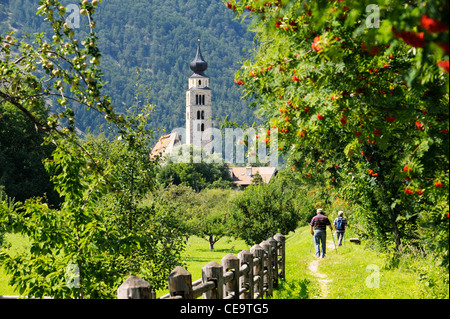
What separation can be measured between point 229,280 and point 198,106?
132m

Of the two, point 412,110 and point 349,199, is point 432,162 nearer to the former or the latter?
point 412,110

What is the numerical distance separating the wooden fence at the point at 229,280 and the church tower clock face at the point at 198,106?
12430 cm

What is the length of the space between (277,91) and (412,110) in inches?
78.4

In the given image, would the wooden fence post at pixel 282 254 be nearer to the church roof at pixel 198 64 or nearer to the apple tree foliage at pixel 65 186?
the apple tree foliage at pixel 65 186

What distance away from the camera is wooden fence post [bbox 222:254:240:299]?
6.95 meters

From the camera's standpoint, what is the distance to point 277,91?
678 cm

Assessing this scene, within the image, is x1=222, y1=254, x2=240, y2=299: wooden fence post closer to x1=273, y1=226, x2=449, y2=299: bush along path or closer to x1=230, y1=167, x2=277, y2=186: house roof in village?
x1=273, y1=226, x2=449, y2=299: bush along path

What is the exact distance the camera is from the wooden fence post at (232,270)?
6.95 meters

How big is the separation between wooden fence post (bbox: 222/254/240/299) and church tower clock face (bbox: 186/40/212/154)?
12807 cm

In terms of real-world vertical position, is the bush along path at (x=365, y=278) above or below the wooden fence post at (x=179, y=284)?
below

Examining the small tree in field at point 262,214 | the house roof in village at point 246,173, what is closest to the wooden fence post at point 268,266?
the small tree in field at point 262,214

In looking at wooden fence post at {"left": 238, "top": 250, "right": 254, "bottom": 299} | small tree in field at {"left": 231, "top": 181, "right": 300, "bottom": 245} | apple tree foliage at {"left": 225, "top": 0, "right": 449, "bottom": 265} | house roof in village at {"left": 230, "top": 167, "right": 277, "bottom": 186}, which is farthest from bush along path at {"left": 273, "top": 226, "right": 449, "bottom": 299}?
house roof in village at {"left": 230, "top": 167, "right": 277, "bottom": 186}

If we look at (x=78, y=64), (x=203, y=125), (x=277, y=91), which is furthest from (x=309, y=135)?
(x=203, y=125)

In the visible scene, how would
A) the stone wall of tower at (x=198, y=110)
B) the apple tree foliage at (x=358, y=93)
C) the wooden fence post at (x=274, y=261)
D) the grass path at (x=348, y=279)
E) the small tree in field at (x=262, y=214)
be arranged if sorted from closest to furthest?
1. the apple tree foliage at (x=358, y=93)
2. the grass path at (x=348, y=279)
3. the wooden fence post at (x=274, y=261)
4. the small tree in field at (x=262, y=214)
5. the stone wall of tower at (x=198, y=110)
